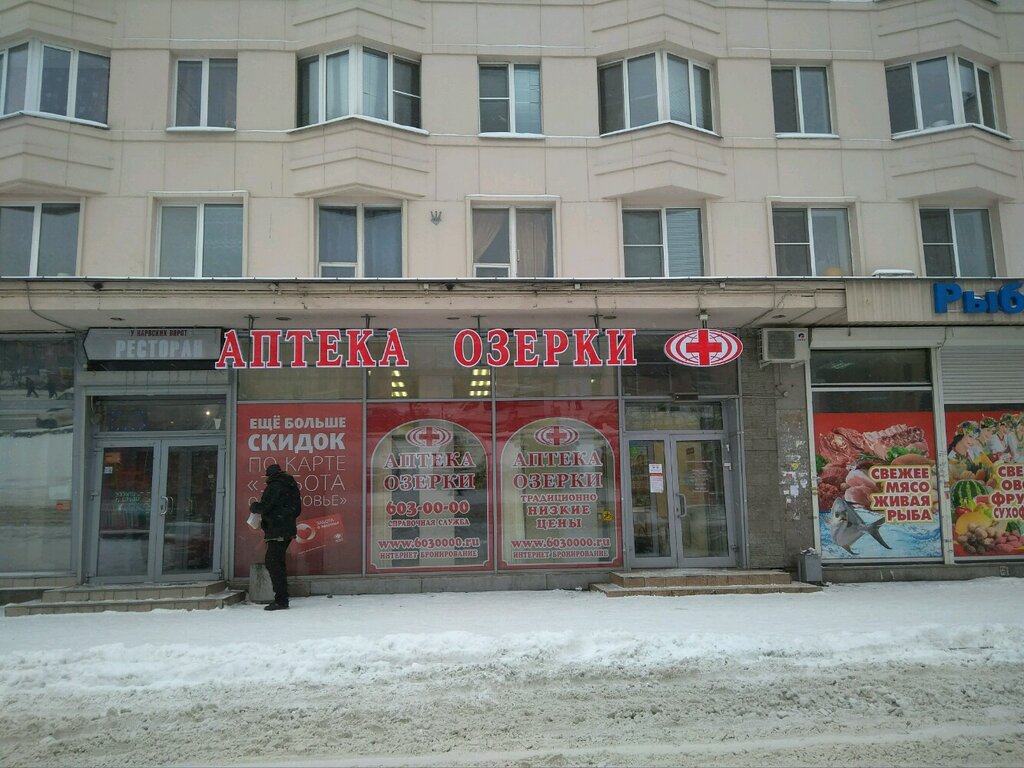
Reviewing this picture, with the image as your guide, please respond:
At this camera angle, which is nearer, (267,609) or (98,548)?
(267,609)

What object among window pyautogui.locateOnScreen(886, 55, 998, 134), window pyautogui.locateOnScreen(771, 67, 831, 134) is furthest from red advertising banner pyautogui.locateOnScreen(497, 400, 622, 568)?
window pyautogui.locateOnScreen(886, 55, 998, 134)

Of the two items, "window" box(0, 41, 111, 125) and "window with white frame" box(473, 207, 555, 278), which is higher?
"window" box(0, 41, 111, 125)

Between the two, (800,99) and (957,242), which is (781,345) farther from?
(800,99)

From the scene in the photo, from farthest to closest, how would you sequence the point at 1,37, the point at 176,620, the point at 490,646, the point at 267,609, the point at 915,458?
the point at 915,458, the point at 1,37, the point at 267,609, the point at 176,620, the point at 490,646

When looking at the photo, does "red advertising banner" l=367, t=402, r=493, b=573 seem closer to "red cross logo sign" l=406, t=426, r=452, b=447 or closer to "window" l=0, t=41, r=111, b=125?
"red cross logo sign" l=406, t=426, r=452, b=447

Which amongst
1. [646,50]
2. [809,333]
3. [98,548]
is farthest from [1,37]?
[809,333]

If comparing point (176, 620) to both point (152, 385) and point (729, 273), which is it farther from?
point (729, 273)

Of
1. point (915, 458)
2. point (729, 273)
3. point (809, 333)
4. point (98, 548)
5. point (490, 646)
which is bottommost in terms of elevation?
point (490, 646)

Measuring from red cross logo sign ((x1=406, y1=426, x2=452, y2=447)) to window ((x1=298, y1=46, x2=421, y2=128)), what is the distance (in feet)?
15.8

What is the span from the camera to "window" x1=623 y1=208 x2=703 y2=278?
12305mm

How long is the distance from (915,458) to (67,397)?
1314 cm

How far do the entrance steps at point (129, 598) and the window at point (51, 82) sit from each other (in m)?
7.02

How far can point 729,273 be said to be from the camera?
12.2 metres

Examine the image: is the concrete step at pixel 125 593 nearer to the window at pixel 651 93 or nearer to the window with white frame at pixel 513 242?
the window with white frame at pixel 513 242
